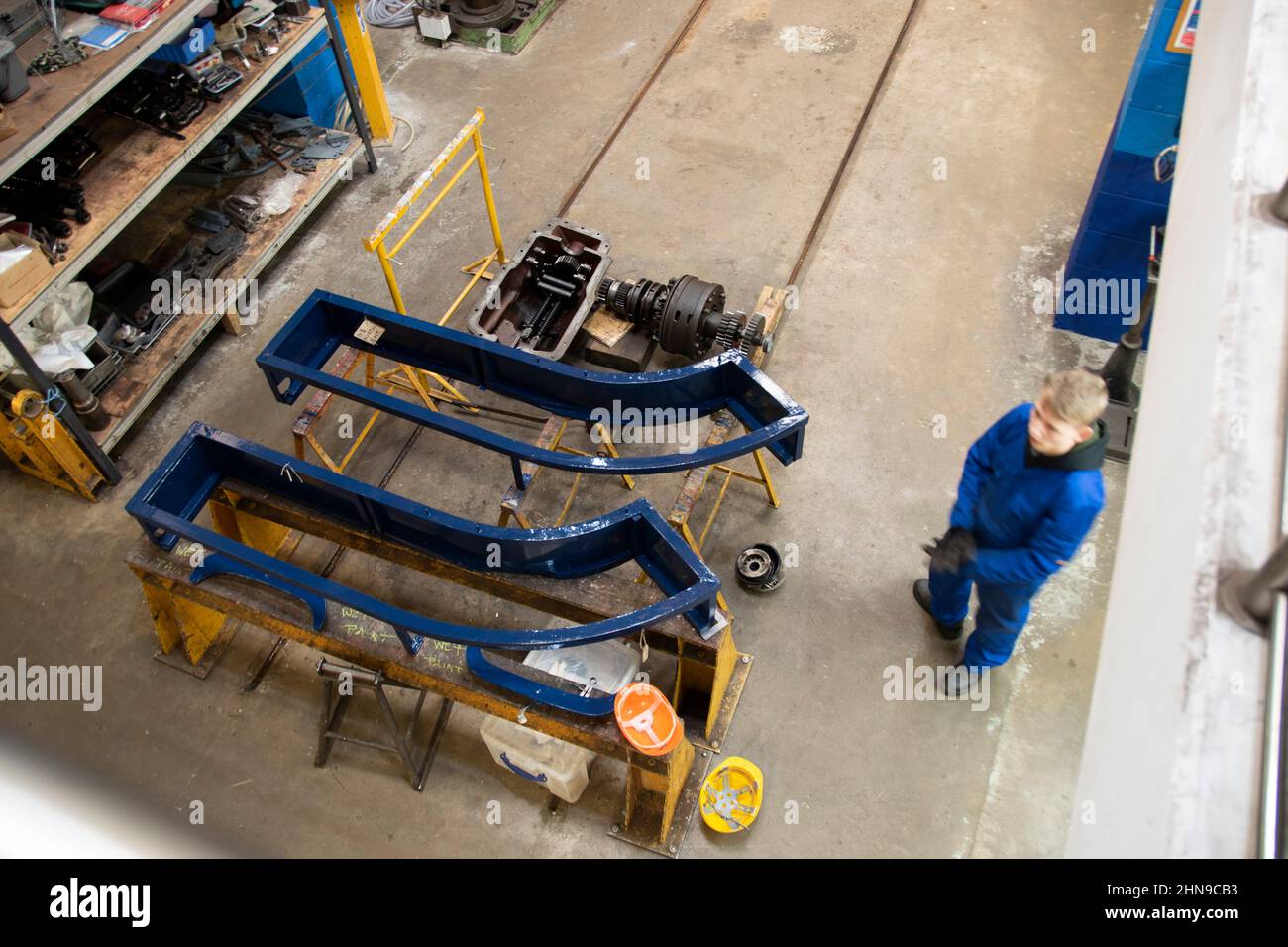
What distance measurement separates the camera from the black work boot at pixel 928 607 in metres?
3.77

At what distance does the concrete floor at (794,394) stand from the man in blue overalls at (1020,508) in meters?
0.40

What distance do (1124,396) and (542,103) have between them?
3.91 meters

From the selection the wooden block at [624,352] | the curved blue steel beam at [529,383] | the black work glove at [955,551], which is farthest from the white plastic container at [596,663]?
the wooden block at [624,352]

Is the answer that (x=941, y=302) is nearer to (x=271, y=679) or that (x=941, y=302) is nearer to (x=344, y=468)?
(x=344, y=468)

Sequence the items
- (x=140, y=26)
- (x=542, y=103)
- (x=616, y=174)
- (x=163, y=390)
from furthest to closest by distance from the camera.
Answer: (x=542, y=103)
(x=616, y=174)
(x=163, y=390)
(x=140, y=26)

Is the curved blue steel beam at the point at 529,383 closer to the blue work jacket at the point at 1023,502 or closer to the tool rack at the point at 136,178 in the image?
the blue work jacket at the point at 1023,502

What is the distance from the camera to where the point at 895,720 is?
3656 millimetres

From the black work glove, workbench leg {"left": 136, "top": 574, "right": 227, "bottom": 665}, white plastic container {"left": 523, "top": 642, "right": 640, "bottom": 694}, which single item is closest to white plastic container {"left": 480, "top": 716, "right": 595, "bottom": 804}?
white plastic container {"left": 523, "top": 642, "right": 640, "bottom": 694}

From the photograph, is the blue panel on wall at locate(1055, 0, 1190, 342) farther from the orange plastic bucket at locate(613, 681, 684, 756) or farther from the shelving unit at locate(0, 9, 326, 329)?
the shelving unit at locate(0, 9, 326, 329)

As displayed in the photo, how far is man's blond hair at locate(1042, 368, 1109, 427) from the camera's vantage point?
265 cm

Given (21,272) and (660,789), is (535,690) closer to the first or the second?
(660,789)

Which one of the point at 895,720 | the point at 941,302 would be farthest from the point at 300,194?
the point at 895,720

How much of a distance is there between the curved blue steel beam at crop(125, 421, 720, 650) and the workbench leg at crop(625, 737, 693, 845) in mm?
439

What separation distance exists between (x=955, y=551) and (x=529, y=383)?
1856mm
